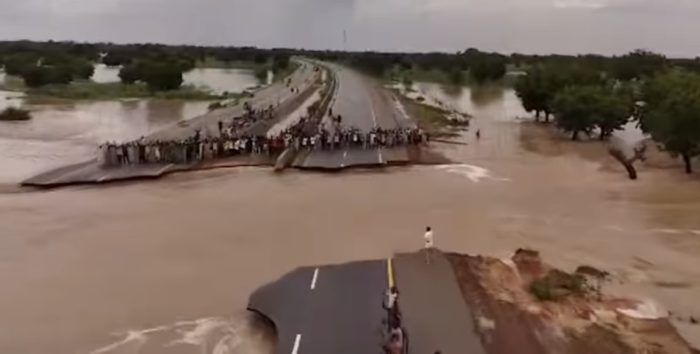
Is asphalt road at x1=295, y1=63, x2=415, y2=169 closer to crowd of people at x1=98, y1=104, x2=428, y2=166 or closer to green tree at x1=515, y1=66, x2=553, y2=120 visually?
crowd of people at x1=98, y1=104, x2=428, y2=166

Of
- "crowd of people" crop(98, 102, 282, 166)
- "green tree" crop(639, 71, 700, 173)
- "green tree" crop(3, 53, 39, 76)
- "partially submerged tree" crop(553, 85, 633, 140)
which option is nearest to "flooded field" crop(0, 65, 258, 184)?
"crowd of people" crop(98, 102, 282, 166)

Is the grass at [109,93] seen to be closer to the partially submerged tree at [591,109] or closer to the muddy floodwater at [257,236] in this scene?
the partially submerged tree at [591,109]

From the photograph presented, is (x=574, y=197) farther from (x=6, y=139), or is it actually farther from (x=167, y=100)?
(x=167, y=100)

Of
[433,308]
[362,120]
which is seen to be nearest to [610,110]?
[362,120]

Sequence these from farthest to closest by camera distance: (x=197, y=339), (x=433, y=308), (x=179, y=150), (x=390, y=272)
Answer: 1. (x=179, y=150)
2. (x=390, y=272)
3. (x=197, y=339)
4. (x=433, y=308)

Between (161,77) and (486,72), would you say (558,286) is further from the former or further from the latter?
(486,72)

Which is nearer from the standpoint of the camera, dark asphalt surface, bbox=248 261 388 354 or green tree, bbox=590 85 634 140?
dark asphalt surface, bbox=248 261 388 354

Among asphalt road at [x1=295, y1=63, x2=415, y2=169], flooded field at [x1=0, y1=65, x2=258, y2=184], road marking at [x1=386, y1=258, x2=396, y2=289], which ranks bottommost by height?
flooded field at [x1=0, y1=65, x2=258, y2=184]
